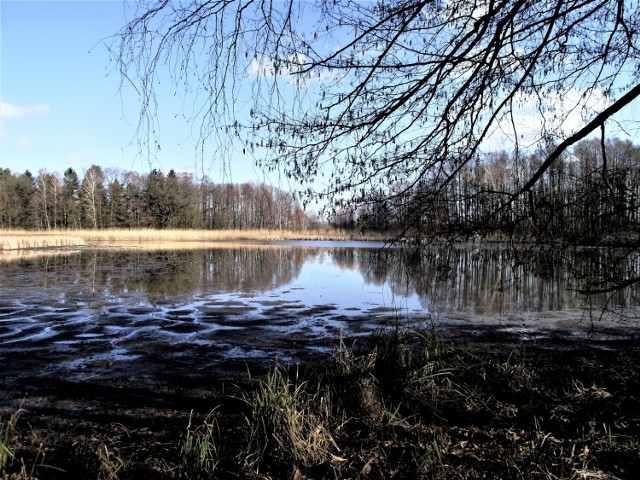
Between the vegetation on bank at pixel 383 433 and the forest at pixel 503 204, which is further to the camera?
the forest at pixel 503 204

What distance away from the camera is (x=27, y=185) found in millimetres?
68562

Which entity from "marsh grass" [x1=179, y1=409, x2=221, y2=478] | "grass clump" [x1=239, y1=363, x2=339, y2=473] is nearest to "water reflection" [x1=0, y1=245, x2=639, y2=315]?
"grass clump" [x1=239, y1=363, x2=339, y2=473]

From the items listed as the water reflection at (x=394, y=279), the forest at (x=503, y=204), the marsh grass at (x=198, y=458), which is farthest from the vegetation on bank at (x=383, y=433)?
the forest at (x=503, y=204)

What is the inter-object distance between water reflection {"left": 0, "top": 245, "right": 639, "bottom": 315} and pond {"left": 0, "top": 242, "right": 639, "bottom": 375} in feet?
0.09

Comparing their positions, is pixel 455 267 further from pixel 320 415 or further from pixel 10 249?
pixel 10 249

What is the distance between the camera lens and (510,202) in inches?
161

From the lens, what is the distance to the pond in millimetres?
4598

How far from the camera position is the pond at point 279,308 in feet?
15.1

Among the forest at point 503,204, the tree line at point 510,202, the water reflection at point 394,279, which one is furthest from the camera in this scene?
the water reflection at point 394,279

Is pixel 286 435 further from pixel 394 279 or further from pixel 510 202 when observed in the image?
pixel 510 202

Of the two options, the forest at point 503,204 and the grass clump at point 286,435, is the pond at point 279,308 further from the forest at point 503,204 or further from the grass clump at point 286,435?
the grass clump at point 286,435

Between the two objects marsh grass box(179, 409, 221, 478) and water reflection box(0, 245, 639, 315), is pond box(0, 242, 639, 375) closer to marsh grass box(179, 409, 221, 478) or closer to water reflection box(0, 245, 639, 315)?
water reflection box(0, 245, 639, 315)

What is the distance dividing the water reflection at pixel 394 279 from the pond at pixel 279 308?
3cm

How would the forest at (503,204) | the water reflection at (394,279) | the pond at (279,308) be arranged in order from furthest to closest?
the pond at (279,308) → the water reflection at (394,279) → the forest at (503,204)
